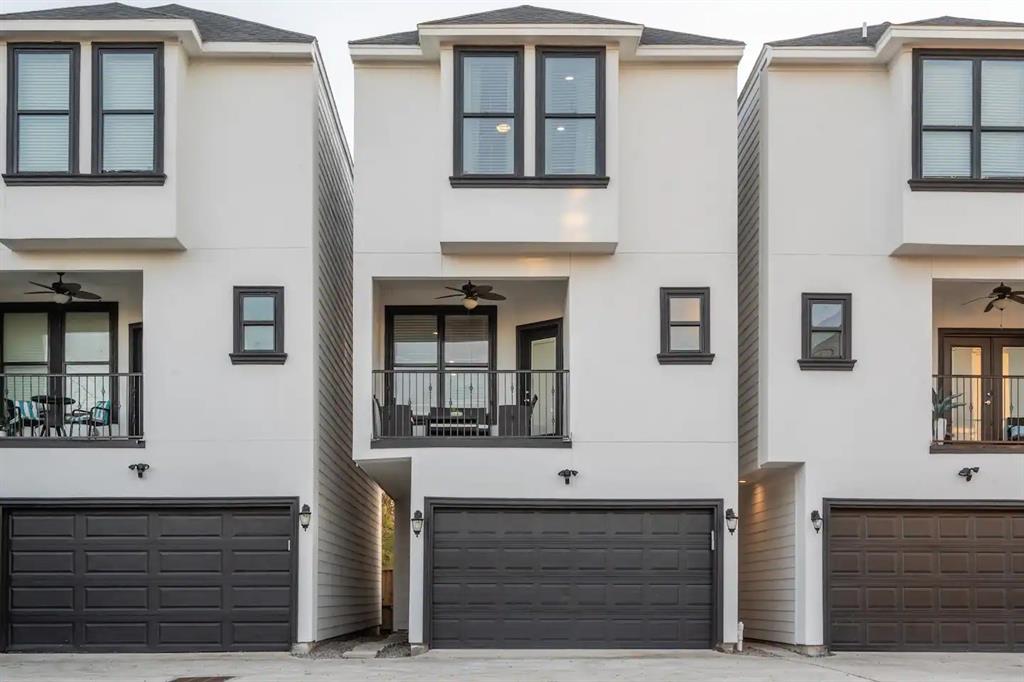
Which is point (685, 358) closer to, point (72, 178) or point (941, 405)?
point (941, 405)

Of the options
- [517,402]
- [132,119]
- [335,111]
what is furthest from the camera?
[335,111]

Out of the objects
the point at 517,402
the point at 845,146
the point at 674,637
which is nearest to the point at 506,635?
the point at 674,637

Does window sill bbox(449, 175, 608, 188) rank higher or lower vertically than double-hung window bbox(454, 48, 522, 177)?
lower

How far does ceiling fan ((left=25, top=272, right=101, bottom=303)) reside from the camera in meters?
16.7

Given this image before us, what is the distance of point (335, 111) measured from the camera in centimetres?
1941

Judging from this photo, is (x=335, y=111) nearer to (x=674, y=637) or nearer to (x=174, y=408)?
(x=174, y=408)

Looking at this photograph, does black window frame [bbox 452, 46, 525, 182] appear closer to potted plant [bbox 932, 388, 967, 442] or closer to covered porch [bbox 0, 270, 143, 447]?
covered porch [bbox 0, 270, 143, 447]

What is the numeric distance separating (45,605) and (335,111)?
832 cm

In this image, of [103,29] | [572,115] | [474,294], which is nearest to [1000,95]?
[572,115]

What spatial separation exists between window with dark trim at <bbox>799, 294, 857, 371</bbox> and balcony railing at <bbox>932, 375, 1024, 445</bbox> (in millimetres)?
1712

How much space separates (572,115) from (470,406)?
4.29m

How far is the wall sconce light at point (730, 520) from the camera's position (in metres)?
16.1

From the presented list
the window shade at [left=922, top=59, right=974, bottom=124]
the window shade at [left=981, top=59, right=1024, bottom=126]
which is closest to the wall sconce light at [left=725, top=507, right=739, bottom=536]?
the window shade at [left=922, top=59, right=974, bottom=124]

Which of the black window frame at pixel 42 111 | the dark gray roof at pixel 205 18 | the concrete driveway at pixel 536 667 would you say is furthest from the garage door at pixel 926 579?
the black window frame at pixel 42 111
